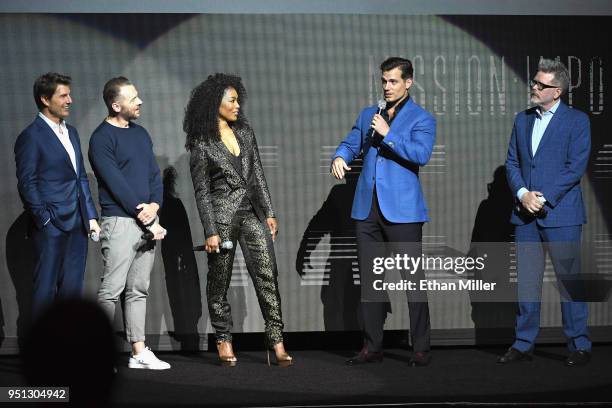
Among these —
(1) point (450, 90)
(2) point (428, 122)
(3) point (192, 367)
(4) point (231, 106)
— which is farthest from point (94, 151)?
(1) point (450, 90)

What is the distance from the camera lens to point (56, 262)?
15.1 ft

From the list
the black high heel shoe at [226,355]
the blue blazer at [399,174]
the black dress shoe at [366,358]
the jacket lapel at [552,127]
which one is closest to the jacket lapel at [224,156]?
the blue blazer at [399,174]

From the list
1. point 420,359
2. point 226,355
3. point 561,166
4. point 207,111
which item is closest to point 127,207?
point 207,111

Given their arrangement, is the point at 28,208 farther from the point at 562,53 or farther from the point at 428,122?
the point at 562,53

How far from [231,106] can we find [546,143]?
1.71 meters

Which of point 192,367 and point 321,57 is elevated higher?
point 321,57

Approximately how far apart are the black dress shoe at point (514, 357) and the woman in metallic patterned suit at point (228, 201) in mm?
1170

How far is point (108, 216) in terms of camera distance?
4.75m

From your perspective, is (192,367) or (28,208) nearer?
(28,208)

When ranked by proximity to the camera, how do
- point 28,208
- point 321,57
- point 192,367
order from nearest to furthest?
point 28,208 < point 192,367 < point 321,57

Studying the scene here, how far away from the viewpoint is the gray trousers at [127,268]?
4.70m

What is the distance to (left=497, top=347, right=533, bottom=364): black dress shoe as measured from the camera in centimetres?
487

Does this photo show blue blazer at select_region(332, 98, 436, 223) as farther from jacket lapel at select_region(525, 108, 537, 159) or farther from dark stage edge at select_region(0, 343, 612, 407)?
dark stage edge at select_region(0, 343, 612, 407)

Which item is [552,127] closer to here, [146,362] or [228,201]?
[228,201]
